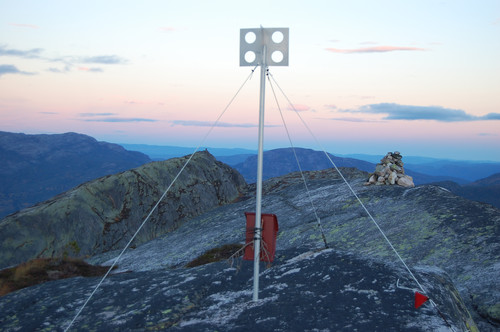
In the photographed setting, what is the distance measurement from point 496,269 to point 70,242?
28715 millimetres

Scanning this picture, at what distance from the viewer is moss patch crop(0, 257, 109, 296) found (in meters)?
15.2

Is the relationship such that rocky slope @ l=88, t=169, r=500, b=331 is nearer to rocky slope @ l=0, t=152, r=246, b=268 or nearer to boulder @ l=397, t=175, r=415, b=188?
boulder @ l=397, t=175, r=415, b=188

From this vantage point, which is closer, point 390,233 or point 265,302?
point 265,302

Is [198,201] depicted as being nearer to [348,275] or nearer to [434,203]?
[434,203]

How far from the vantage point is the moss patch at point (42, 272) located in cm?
1520

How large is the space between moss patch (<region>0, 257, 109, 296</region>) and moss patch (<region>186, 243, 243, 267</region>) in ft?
17.0

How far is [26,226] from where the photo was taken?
29.3 m

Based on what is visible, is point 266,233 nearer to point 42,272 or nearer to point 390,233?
point 390,233

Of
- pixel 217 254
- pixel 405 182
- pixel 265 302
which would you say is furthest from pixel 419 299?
pixel 405 182

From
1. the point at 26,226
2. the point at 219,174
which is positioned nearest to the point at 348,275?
Result: the point at 26,226

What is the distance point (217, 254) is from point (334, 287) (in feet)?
30.1

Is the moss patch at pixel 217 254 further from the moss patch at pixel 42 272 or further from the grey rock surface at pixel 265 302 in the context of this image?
the moss patch at pixel 42 272

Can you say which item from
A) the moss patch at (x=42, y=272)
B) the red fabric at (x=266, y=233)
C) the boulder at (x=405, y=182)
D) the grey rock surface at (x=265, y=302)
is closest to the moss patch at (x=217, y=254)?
the grey rock surface at (x=265, y=302)

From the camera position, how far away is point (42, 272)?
54.6ft
